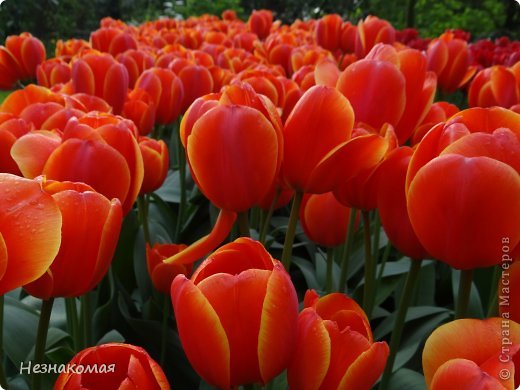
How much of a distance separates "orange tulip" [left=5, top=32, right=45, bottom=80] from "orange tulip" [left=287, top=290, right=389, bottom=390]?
5.25ft

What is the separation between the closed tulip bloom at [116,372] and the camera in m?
0.48

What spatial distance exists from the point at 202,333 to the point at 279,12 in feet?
32.3

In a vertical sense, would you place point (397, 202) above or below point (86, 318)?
above

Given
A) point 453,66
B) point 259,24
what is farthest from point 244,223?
point 259,24

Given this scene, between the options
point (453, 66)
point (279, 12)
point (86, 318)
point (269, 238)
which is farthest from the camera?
point (279, 12)

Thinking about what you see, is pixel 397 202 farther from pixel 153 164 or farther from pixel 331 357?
pixel 153 164

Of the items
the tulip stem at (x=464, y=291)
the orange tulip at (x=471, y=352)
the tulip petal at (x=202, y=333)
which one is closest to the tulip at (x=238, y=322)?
the tulip petal at (x=202, y=333)

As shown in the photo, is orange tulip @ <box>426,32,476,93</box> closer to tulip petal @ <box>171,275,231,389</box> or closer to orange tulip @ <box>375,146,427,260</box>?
orange tulip @ <box>375,146,427,260</box>

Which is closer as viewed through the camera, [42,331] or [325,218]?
[42,331]

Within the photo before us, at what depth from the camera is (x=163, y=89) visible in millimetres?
1409

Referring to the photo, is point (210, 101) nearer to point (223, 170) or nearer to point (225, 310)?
point (223, 170)

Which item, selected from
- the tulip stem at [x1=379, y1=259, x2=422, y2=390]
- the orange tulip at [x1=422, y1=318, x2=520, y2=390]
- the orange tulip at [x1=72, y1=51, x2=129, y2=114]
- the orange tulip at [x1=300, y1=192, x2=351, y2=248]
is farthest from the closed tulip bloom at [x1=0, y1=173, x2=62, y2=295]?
the orange tulip at [x1=72, y1=51, x2=129, y2=114]

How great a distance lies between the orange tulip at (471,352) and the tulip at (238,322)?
0.10 m

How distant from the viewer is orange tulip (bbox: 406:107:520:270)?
0.56 metres
